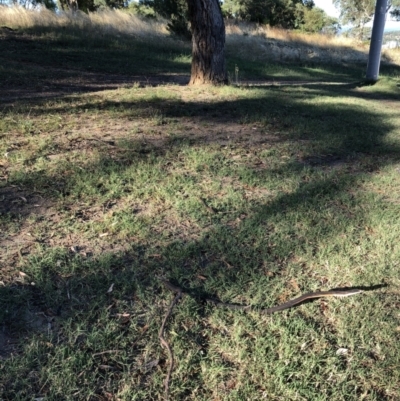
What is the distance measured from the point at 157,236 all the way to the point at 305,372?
1.28m

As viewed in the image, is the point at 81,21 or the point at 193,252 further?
the point at 81,21

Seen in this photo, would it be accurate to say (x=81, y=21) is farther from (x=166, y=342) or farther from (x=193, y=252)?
(x=166, y=342)

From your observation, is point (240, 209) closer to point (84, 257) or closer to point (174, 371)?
point (84, 257)

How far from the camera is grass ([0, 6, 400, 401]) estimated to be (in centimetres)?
183

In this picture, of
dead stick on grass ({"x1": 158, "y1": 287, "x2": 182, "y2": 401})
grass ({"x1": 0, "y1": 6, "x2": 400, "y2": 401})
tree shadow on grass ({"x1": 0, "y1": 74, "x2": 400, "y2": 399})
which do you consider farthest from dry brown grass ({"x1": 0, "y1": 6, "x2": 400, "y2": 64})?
dead stick on grass ({"x1": 158, "y1": 287, "x2": 182, "y2": 401})

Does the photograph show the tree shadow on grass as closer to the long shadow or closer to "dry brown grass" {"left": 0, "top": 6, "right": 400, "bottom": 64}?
the long shadow

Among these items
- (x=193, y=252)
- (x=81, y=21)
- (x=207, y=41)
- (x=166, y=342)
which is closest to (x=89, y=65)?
(x=207, y=41)

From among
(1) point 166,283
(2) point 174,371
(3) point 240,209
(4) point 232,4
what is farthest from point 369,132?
(4) point 232,4

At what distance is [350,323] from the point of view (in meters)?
2.12

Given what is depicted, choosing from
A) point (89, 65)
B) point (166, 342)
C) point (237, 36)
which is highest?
point (237, 36)

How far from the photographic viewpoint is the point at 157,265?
2.48 m

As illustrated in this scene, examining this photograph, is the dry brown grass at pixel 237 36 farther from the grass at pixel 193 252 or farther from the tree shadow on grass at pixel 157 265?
the tree shadow on grass at pixel 157 265

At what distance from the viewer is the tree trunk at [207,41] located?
22.6 feet

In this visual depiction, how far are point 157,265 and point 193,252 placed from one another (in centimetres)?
26
